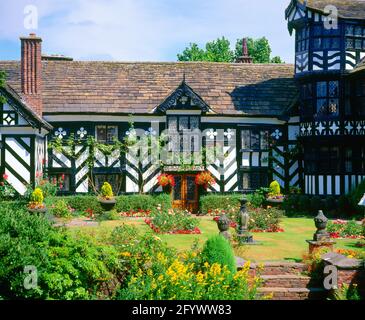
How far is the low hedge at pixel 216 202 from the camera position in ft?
92.3

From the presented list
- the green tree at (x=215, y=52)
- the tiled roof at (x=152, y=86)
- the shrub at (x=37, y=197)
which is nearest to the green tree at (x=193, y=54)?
the green tree at (x=215, y=52)

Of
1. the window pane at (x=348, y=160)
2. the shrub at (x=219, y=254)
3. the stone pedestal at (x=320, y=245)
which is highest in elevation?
the window pane at (x=348, y=160)

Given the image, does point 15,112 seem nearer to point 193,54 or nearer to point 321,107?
point 321,107

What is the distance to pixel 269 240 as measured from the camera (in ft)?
64.2

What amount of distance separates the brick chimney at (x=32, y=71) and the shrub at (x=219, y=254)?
17627mm

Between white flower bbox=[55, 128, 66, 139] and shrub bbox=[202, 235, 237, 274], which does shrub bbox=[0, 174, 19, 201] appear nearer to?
white flower bbox=[55, 128, 66, 139]

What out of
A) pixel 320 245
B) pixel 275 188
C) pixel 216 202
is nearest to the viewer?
pixel 320 245

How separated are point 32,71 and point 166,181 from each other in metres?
8.81

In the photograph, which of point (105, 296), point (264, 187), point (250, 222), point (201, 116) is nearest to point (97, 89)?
point (201, 116)

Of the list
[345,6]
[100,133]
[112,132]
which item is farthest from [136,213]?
[345,6]

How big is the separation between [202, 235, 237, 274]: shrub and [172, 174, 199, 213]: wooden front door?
15824 mm

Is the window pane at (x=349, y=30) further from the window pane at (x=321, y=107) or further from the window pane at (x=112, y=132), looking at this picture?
the window pane at (x=112, y=132)

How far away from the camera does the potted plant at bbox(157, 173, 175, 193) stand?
28.3m

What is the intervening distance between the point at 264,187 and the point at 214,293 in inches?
726
